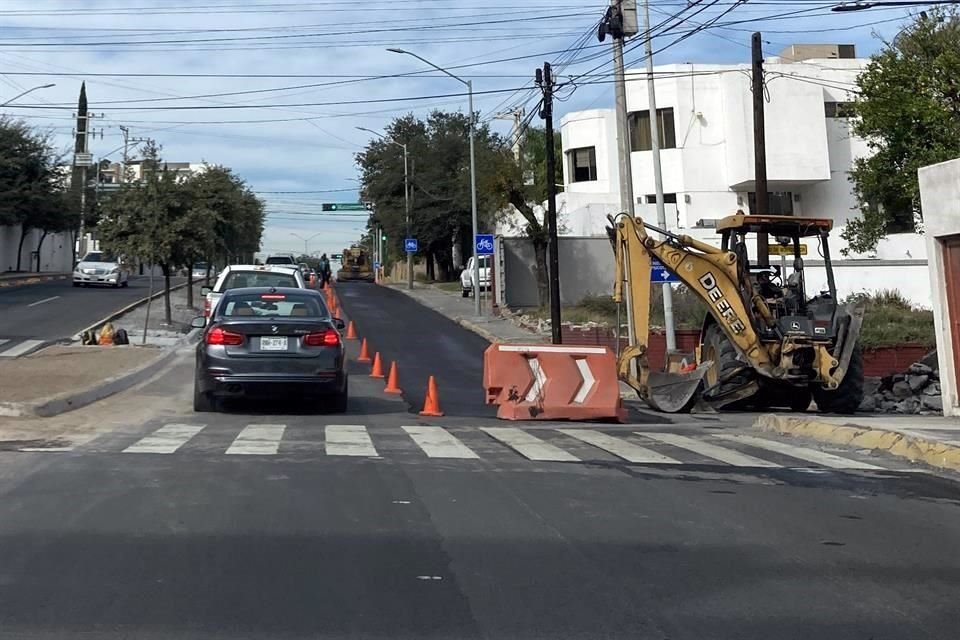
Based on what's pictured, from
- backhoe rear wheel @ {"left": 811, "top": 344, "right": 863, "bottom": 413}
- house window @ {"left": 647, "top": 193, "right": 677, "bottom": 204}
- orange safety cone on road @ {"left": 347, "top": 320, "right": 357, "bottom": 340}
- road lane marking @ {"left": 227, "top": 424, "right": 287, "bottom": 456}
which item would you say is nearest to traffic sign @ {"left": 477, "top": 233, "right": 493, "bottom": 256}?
orange safety cone on road @ {"left": 347, "top": 320, "right": 357, "bottom": 340}

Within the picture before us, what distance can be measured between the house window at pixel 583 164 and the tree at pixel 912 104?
22.9 meters

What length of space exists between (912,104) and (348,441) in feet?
66.7

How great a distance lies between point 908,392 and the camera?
23219 mm

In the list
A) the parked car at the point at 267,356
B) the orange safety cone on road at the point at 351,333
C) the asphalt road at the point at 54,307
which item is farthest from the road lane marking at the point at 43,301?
the parked car at the point at 267,356

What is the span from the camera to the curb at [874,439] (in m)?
11.1

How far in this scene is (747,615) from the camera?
18.4ft

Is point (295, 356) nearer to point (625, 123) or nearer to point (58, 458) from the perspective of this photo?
point (58, 458)

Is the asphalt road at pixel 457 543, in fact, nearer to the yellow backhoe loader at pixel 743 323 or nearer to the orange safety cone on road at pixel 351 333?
the yellow backhoe loader at pixel 743 323

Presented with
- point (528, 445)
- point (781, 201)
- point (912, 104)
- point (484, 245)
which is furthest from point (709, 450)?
point (781, 201)

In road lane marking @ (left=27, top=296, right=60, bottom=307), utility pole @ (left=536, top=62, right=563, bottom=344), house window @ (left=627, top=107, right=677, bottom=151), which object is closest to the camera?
utility pole @ (left=536, top=62, right=563, bottom=344)

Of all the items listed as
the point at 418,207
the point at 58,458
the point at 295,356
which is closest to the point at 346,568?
the point at 58,458

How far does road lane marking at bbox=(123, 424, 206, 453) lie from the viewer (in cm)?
1079

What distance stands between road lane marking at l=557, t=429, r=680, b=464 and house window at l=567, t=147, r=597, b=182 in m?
39.8

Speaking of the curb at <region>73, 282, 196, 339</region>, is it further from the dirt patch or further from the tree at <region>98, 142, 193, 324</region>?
the dirt patch
